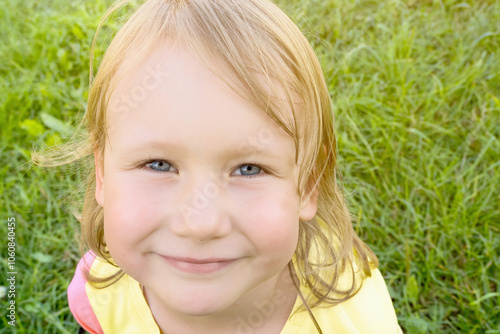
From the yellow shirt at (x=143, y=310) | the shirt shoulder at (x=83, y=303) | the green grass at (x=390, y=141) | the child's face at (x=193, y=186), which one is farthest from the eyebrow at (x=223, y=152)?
the green grass at (x=390, y=141)

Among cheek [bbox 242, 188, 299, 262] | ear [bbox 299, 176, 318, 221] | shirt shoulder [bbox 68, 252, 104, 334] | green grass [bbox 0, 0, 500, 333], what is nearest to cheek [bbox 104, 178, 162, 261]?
cheek [bbox 242, 188, 299, 262]

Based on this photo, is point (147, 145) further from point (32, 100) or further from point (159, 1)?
point (32, 100)

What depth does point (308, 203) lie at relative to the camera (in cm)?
146

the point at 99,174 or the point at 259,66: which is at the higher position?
the point at 259,66

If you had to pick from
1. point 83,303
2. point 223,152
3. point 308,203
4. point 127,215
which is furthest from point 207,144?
point 83,303

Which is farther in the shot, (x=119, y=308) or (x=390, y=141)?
(x=390, y=141)

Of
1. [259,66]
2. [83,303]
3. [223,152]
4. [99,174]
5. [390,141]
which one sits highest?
[259,66]

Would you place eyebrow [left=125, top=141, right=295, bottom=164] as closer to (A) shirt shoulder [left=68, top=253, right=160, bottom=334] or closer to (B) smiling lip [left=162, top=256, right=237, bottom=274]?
(B) smiling lip [left=162, top=256, right=237, bottom=274]

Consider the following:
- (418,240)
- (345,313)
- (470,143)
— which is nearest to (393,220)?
(418,240)

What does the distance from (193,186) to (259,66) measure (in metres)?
0.30

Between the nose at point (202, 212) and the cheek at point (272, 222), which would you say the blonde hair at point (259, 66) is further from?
the nose at point (202, 212)

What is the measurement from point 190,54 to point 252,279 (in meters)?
0.53

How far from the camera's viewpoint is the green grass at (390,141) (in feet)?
6.89

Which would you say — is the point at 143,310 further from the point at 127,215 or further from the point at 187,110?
the point at 187,110
